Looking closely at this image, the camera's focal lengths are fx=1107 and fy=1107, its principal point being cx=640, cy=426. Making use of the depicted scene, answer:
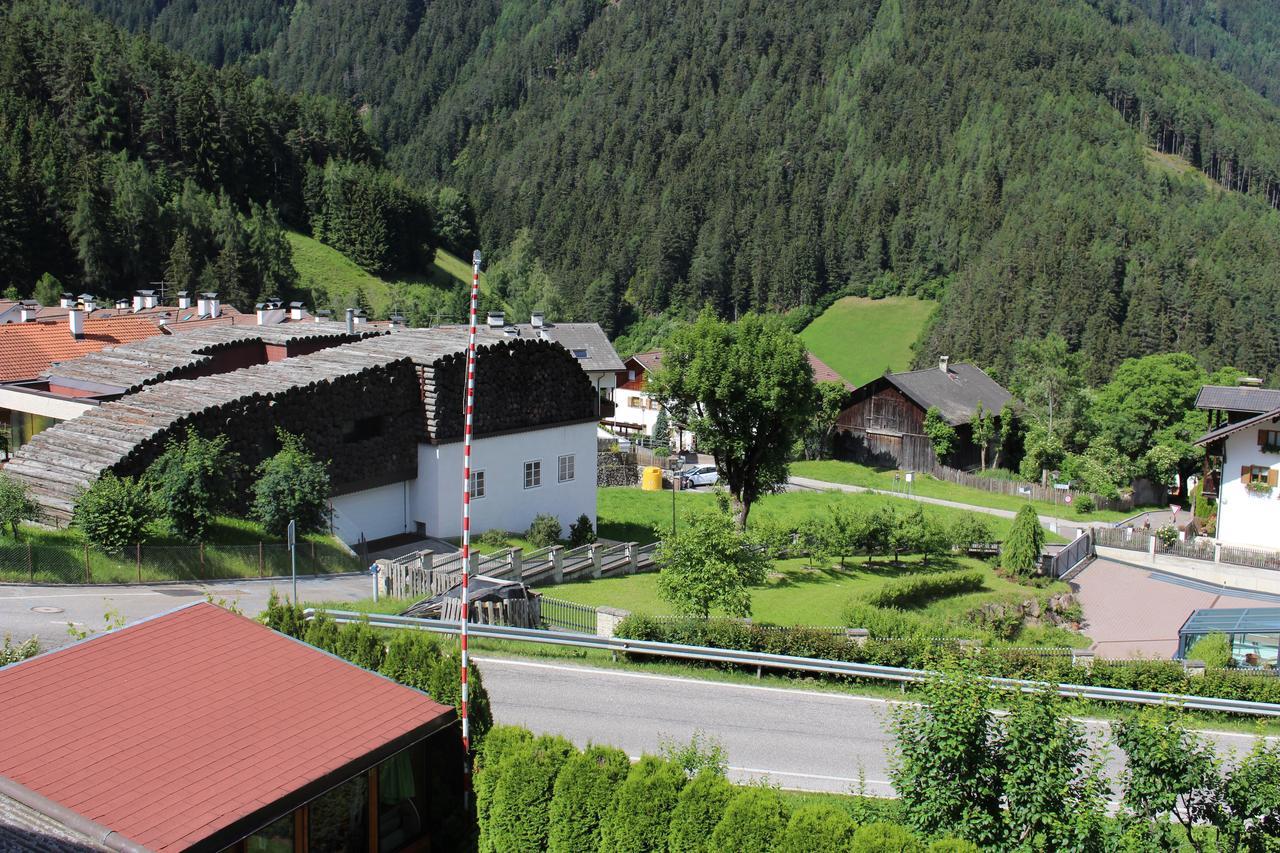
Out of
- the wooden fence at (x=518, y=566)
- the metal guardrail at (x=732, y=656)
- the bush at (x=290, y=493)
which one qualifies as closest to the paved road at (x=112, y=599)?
the wooden fence at (x=518, y=566)

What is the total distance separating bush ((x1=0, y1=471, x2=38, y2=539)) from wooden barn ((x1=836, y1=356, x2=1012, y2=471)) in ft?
193

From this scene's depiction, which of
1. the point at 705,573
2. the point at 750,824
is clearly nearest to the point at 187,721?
the point at 750,824

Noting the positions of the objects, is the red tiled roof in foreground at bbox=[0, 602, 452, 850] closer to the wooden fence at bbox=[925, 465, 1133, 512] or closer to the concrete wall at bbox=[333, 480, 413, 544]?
the concrete wall at bbox=[333, 480, 413, 544]

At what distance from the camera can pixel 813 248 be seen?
572 feet

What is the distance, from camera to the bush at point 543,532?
37125mm

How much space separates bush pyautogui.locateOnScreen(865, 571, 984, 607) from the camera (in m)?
35.5

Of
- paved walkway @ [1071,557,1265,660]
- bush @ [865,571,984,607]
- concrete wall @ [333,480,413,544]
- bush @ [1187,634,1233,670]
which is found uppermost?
concrete wall @ [333,480,413,544]

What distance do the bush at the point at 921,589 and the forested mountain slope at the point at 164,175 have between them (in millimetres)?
80312

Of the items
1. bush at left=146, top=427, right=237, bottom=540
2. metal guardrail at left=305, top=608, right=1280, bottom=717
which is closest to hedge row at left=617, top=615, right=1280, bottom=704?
metal guardrail at left=305, top=608, right=1280, bottom=717

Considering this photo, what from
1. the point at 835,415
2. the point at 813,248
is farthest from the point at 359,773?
the point at 813,248

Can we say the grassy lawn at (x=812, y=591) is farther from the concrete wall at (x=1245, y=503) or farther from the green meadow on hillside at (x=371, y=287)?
the green meadow on hillside at (x=371, y=287)

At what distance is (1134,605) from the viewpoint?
1591 inches

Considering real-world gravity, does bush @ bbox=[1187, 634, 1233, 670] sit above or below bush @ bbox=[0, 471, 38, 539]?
below

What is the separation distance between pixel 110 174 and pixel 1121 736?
11812 centimetres
